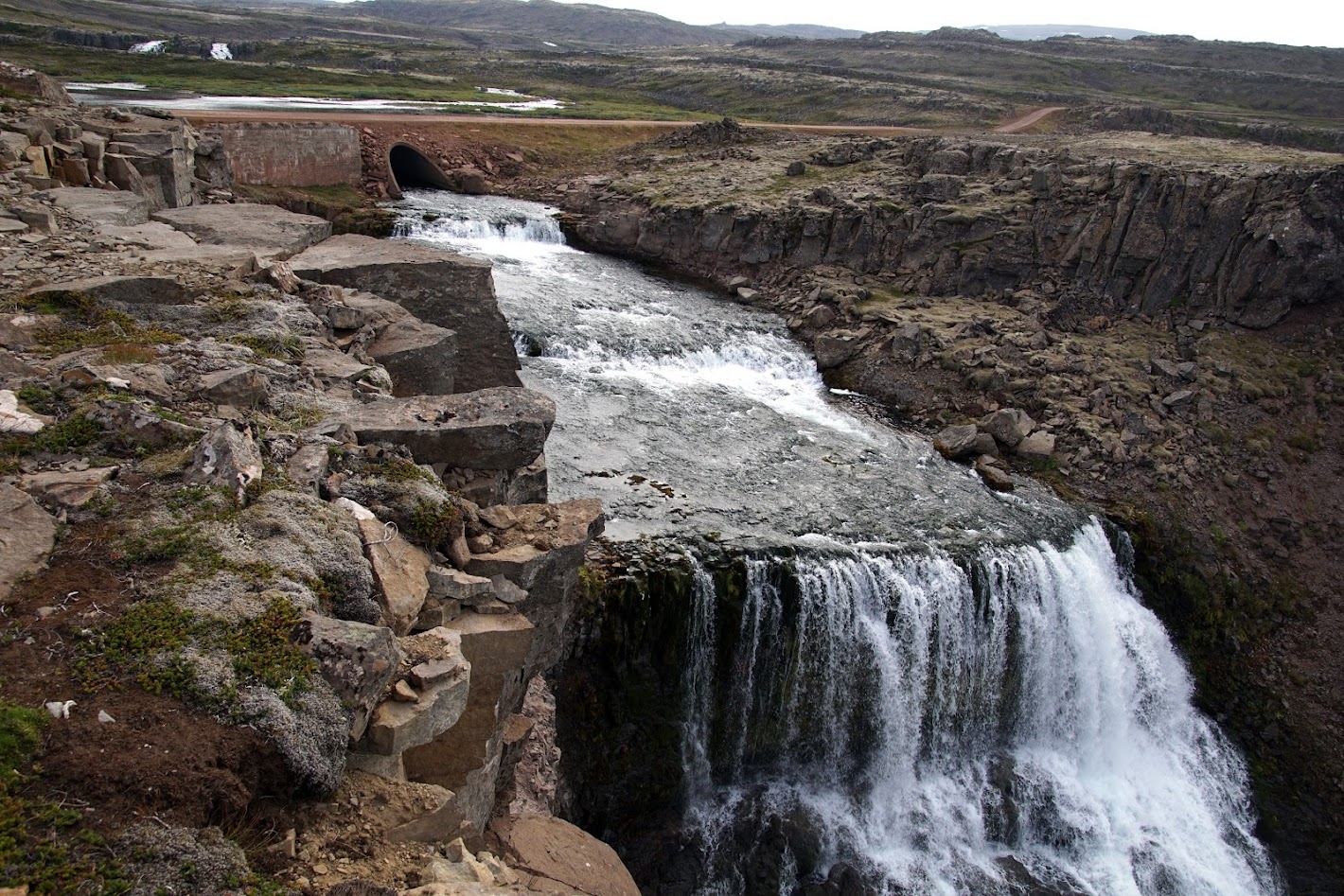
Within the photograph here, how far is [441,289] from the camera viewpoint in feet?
52.0

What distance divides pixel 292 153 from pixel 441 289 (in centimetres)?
2186

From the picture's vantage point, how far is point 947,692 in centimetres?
1694

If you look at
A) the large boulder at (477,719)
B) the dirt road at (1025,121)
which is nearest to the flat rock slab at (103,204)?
the large boulder at (477,719)

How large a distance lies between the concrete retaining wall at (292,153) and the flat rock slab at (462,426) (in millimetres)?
25099

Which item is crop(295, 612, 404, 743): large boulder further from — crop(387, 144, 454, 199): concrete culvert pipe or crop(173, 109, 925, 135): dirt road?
crop(387, 144, 454, 199): concrete culvert pipe

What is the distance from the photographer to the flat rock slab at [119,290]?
37.3 ft

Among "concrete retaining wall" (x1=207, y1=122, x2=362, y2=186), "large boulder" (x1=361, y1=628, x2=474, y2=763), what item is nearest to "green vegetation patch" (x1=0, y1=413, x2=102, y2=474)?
"large boulder" (x1=361, y1=628, x2=474, y2=763)

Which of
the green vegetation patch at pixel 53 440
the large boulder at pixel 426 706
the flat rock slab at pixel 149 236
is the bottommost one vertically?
the large boulder at pixel 426 706

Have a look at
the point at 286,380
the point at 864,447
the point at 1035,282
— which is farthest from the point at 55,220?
the point at 1035,282

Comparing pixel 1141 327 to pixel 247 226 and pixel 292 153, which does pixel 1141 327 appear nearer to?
pixel 247 226

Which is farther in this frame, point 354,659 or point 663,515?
point 663,515

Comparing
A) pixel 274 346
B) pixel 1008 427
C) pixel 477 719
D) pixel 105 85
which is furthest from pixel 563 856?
pixel 105 85

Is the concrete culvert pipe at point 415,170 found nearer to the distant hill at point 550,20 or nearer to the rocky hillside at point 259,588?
the rocky hillside at point 259,588

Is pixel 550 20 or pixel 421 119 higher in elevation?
pixel 550 20
